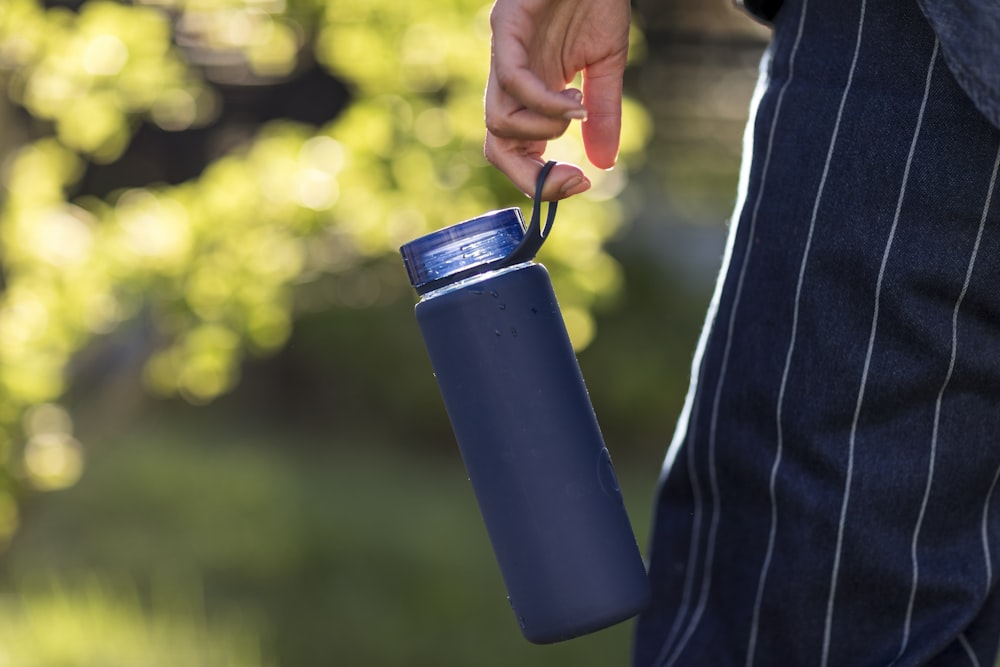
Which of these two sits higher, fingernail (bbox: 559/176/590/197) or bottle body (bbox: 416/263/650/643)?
fingernail (bbox: 559/176/590/197)

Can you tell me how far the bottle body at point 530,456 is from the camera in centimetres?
117

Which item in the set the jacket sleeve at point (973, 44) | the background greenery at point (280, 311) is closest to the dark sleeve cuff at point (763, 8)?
the jacket sleeve at point (973, 44)

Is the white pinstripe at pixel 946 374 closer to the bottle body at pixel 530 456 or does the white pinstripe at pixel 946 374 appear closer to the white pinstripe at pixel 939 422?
the white pinstripe at pixel 939 422

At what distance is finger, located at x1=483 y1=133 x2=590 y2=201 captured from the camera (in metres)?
1.25

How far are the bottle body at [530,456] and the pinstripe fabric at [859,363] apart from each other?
0.47 ft

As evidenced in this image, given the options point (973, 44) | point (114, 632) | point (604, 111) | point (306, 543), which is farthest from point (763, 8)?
point (306, 543)

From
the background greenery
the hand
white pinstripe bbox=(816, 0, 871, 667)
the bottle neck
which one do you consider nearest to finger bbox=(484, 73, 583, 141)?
the hand

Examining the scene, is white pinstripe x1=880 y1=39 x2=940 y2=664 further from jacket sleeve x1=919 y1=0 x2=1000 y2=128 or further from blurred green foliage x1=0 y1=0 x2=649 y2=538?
blurred green foliage x1=0 y1=0 x2=649 y2=538

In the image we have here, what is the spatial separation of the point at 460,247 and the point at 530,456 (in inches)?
7.9

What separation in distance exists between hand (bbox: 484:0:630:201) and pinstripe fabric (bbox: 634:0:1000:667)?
0.51 feet

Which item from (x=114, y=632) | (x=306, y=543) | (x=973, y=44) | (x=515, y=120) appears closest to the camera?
(x=973, y=44)

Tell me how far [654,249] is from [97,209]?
3.06m

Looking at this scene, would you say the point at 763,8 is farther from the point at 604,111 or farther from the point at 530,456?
the point at 530,456

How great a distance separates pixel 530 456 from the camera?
3.82 ft
